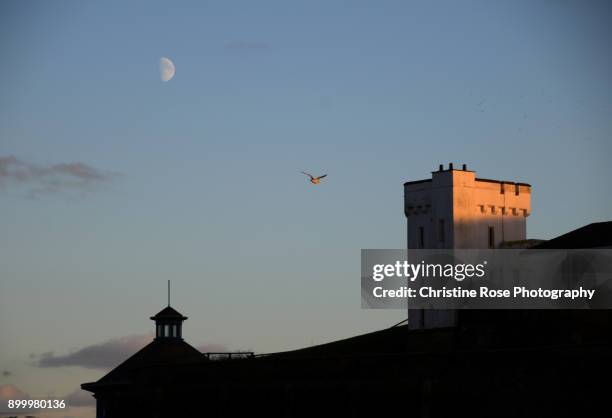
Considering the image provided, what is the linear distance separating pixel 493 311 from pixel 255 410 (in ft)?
52.8

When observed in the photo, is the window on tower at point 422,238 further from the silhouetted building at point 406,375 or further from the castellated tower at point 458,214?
the silhouetted building at point 406,375

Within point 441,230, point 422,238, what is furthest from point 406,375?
point 422,238

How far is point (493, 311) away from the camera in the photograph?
296 feet

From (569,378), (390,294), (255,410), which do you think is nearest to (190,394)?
(255,410)

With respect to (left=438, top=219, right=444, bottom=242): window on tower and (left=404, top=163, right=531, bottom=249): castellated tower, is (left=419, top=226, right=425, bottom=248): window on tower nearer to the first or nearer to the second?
(left=404, top=163, right=531, bottom=249): castellated tower

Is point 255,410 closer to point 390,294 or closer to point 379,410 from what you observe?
point 379,410

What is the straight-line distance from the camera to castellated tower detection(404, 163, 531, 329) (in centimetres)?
9181

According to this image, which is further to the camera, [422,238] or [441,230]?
[422,238]

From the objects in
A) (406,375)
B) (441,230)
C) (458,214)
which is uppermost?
(458,214)

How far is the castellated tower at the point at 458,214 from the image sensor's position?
301 feet

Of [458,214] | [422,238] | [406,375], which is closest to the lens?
[406,375]

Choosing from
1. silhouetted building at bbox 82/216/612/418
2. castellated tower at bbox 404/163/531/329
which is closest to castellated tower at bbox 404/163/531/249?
castellated tower at bbox 404/163/531/329

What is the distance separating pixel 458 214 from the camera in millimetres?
91812

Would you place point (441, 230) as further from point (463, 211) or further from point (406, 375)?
point (406, 375)
